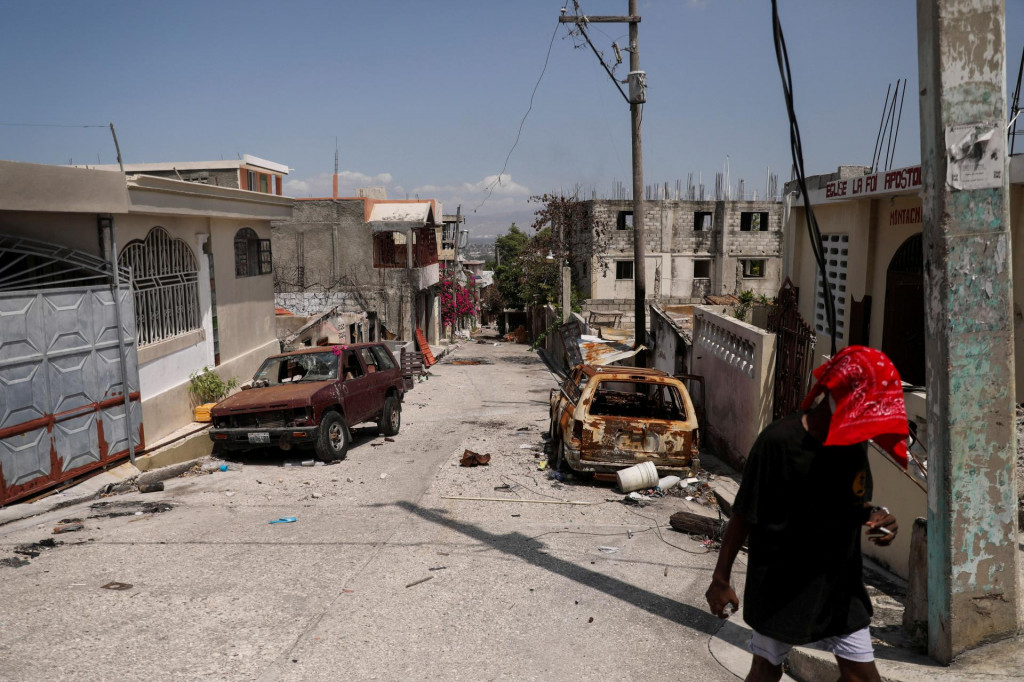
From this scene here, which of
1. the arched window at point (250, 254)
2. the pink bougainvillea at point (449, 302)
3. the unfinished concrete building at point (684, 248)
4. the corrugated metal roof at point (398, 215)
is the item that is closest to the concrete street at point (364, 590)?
the arched window at point (250, 254)

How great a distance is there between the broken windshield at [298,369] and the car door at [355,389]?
0.21m

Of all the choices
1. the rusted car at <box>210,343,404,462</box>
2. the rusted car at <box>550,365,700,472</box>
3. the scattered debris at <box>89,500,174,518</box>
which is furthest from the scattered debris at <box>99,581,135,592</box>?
the rusted car at <box>550,365,700,472</box>

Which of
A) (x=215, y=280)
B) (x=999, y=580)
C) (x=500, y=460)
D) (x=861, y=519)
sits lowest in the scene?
(x=500, y=460)

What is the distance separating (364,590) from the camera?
5.83 meters

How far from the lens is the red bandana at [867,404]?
10.0 feet

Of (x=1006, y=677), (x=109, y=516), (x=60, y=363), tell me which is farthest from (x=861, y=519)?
(x=60, y=363)

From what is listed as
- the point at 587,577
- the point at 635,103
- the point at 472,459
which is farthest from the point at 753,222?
the point at 587,577

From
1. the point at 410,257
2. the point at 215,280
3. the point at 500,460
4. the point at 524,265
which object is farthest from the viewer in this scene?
the point at 524,265

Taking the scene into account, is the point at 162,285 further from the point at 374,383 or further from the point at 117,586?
the point at 117,586

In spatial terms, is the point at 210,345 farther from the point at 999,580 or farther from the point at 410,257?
the point at 410,257

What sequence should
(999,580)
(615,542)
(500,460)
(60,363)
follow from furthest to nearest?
(500,460) < (60,363) < (615,542) < (999,580)

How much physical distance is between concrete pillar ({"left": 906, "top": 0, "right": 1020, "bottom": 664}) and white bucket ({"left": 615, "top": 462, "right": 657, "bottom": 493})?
16.6 feet

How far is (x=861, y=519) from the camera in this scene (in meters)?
3.28

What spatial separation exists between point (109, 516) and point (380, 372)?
586cm
